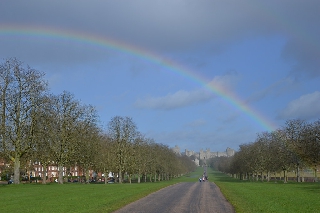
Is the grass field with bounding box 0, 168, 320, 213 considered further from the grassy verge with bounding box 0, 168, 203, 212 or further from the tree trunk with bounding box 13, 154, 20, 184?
the tree trunk with bounding box 13, 154, 20, 184

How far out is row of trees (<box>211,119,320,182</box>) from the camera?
86.7 meters

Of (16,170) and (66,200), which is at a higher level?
(16,170)

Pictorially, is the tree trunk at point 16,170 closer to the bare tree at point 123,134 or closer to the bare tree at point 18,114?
the bare tree at point 18,114

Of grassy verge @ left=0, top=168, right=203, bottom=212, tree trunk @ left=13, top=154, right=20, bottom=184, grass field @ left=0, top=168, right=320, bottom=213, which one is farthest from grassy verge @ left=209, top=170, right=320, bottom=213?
tree trunk @ left=13, top=154, right=20, bottom=184

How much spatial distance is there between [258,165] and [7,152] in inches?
2983

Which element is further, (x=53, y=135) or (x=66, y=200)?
(x=53, y=135)

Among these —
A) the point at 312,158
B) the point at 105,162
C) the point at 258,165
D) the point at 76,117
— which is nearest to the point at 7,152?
the point at 76,117

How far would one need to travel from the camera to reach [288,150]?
95.6 meters

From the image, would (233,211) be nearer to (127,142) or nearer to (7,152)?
(7,152)

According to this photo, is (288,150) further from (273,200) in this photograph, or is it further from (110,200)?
(110,200)

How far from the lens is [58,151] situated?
7781 cm

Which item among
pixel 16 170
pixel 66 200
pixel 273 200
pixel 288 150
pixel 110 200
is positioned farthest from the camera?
pixel 288 150

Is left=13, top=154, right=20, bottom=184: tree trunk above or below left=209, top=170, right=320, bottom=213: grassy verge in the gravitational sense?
above

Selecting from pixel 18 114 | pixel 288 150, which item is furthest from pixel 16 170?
pixel 288 150
